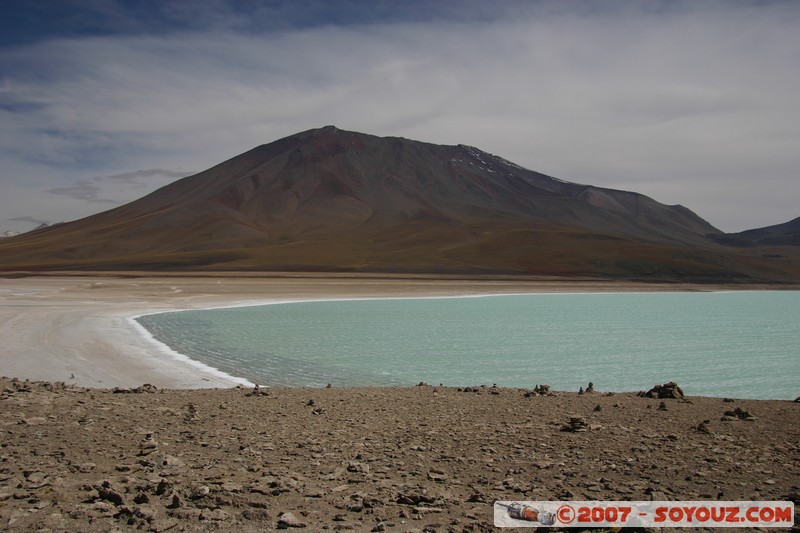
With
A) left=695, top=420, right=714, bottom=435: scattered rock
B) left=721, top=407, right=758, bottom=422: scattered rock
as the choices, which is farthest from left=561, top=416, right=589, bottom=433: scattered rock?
left=721, top=407, right=758, bottom=422: scattered rock

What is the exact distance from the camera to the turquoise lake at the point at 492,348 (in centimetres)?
1502

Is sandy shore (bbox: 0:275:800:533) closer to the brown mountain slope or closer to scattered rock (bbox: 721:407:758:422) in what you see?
scattered rock (bbox: 721:407:758:422)

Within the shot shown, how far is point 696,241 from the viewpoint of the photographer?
185 metres

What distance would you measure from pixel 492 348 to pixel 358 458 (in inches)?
582

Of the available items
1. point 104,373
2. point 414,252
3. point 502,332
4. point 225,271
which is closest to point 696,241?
point 414,252

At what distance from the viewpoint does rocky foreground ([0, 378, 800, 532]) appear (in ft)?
16.3

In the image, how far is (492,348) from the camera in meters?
20.8

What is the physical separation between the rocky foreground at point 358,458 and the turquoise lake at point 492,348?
5151 millimetres

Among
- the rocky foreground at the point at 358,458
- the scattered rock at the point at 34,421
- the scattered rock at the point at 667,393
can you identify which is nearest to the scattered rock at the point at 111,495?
the rocky foreground at the point at 358,458

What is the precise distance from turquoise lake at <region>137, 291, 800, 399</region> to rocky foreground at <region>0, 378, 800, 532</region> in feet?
16.9

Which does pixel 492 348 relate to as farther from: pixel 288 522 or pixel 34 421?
pixel 288 522

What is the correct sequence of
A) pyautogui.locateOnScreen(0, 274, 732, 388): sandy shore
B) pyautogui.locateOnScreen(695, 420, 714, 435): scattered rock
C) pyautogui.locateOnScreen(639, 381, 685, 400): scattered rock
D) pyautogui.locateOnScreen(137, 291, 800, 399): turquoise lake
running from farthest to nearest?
pyautogui.locateOnScreen(137, 291, 800, 399): turquoise lake, pyautogui.locateOnScreen(0, 274, 732, 388): sandy shore, pyautogui.locateOnScreen(639, 381, 685, 400): scattered rock, pyautogui.locateOnScreen(695, 420, 714, 435): scattered rock

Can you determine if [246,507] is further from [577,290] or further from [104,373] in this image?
[577,290]

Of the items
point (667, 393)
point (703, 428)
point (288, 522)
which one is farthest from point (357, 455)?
point (667, 393)
